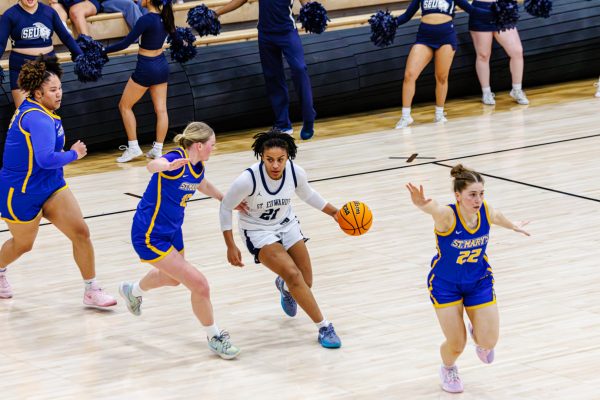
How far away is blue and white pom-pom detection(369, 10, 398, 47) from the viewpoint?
491 inches

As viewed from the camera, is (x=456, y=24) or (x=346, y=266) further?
(x=456, y=24)

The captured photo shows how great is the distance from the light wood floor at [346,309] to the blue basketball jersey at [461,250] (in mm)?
529

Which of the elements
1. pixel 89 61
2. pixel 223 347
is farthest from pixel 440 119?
pixel 223 347

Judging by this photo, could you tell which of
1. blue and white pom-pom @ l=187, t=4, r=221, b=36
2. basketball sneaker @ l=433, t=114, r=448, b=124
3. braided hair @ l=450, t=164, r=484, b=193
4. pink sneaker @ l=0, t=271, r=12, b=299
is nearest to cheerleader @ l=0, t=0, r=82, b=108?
blue and white pom-pom @ l=187, t=4, r=221, b=36

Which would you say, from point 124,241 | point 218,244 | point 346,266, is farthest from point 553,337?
point 124,241

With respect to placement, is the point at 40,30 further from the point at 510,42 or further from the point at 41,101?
the point at 510,42

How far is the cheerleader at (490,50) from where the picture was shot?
13055 mm

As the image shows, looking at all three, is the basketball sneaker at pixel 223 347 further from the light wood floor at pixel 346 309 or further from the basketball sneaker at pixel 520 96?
the basketball sneaker at pixel 520 96

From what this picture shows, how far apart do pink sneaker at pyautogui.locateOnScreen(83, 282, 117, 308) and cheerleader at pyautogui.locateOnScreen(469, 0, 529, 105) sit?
302 inches

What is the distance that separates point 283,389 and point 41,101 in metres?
2.40

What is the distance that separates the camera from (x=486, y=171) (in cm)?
970

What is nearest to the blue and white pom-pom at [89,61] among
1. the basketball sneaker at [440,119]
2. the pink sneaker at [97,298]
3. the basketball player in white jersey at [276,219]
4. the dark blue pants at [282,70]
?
the dark blue pants at [282,70]

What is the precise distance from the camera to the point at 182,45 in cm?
1188

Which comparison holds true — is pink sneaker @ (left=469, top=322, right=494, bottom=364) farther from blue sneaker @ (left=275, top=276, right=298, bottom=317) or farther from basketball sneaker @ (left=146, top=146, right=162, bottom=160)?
basketball sneaker @ (left=146, top=146, right=162, bottom=160)
